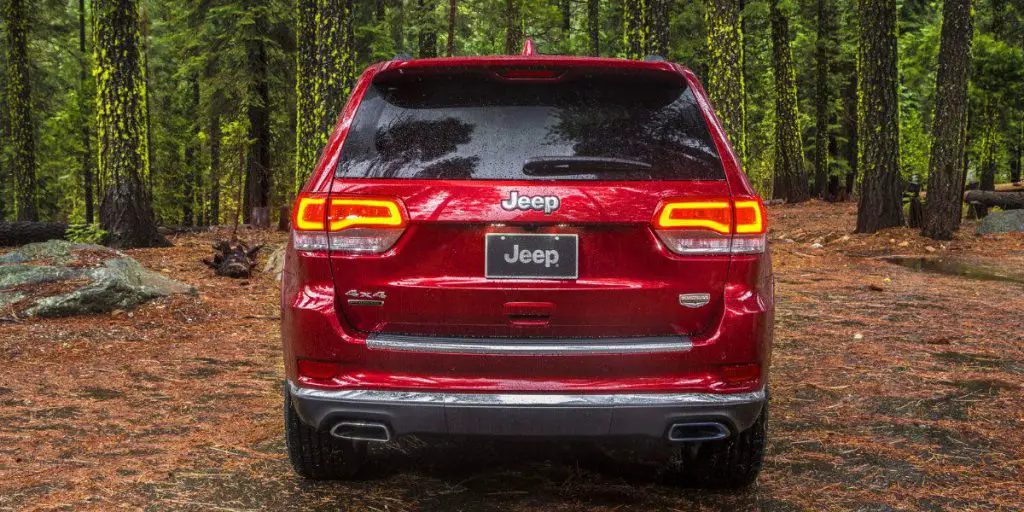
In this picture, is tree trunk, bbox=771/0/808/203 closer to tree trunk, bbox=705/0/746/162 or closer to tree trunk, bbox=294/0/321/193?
tree trunk, bbox=705/0/746/162

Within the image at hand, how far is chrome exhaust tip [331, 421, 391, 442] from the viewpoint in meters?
3.34

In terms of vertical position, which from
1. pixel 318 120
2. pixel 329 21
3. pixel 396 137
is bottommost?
pixel 396 137

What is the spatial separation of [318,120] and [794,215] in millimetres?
13368

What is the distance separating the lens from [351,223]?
11.0ft

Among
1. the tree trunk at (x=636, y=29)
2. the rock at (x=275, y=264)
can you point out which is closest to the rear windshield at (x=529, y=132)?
the rock at (x=275, y=264)

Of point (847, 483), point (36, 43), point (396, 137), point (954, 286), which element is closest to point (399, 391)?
point (396, 137)

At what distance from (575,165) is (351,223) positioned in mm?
901

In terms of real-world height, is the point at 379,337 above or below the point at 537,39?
below

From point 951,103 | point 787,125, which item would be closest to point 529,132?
point 951,103

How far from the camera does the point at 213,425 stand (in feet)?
16.5

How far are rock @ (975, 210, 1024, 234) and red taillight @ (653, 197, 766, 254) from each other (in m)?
15.5

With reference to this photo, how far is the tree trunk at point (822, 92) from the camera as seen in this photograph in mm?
27719

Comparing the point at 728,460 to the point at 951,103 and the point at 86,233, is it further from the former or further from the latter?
the point at 951,103

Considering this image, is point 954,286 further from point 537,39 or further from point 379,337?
point 537,39
